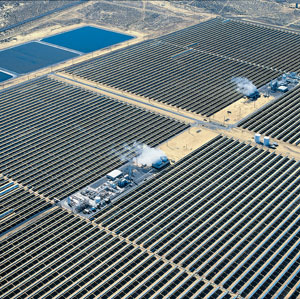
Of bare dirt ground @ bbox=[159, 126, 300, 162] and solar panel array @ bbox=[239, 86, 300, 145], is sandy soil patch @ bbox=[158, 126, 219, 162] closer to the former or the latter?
bare dirt ground @ bbox=[159, 126, 300, 162]

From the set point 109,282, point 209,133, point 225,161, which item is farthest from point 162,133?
point 109,282

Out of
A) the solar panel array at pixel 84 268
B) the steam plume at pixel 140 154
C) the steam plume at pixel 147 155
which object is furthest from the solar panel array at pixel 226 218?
the steam plume at pixel 140 154

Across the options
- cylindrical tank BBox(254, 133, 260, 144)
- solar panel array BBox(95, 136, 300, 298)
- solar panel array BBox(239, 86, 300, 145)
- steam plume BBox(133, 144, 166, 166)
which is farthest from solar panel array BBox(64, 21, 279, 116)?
solar panel array BBox(95, 136, 300, 298)

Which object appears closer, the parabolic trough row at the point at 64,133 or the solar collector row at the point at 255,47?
the parabolic trough row at the point at 64,133

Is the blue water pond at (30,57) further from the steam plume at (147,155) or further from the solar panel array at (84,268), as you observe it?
the solar panel array at (84,268)

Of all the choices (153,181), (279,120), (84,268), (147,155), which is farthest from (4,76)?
(84,268)

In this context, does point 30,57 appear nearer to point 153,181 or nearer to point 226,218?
point 153,181

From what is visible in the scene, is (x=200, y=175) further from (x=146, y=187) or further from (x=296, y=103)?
(x=296, y=103)
